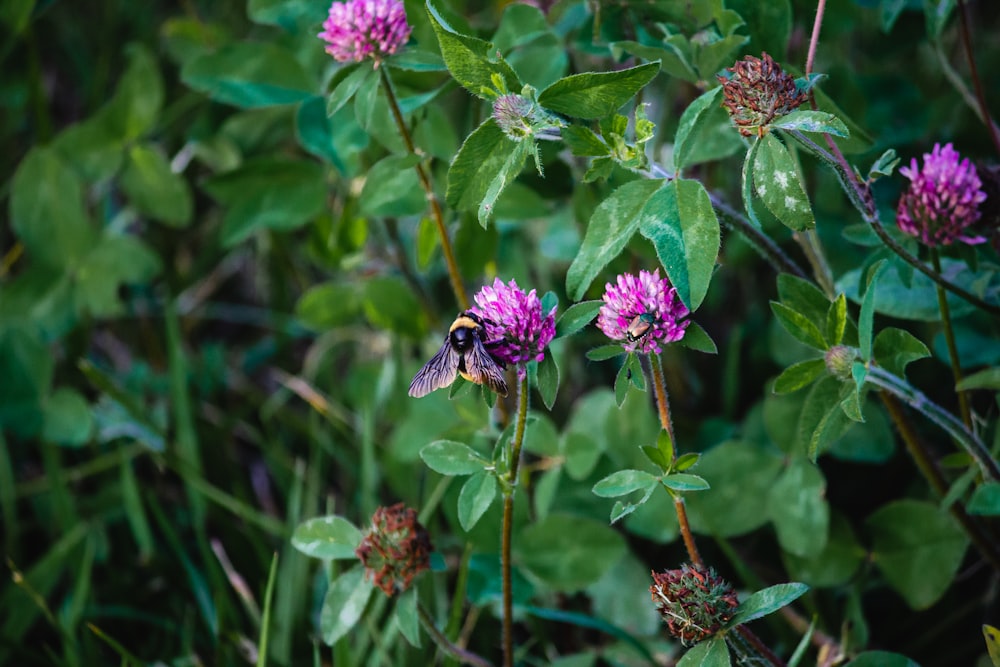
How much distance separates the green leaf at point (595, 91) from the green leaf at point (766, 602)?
1.84 ft

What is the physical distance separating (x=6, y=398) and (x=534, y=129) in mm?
1597


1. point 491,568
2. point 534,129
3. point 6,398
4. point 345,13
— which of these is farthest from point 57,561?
point 534,129

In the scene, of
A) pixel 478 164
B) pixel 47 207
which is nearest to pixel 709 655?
pixel 478 164

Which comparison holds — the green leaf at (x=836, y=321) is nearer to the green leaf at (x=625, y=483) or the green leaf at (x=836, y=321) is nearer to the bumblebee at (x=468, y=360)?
the green leaf at (x=625, y=483)

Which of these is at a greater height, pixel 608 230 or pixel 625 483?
pixel 608 230

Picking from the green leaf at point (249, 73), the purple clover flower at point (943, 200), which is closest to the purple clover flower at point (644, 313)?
the purple clover flower at point (943, 200)

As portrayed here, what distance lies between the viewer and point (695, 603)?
1.04m

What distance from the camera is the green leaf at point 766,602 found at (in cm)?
101

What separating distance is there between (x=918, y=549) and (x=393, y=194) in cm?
98

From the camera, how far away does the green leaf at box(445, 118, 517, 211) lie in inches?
43.1

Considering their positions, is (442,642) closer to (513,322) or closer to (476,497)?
(476,497)

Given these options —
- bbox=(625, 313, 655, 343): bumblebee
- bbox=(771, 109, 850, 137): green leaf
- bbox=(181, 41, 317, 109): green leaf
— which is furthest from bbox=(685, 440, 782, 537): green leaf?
bbox=(181, 41, 317, 109): green leaf

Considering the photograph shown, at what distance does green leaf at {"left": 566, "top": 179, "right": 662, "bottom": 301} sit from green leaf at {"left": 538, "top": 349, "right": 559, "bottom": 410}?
81mm

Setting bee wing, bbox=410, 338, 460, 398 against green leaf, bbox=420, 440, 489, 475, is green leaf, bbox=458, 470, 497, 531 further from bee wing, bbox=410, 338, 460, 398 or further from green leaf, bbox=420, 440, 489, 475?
bee wing, bbox=410, 338, 460, 398
